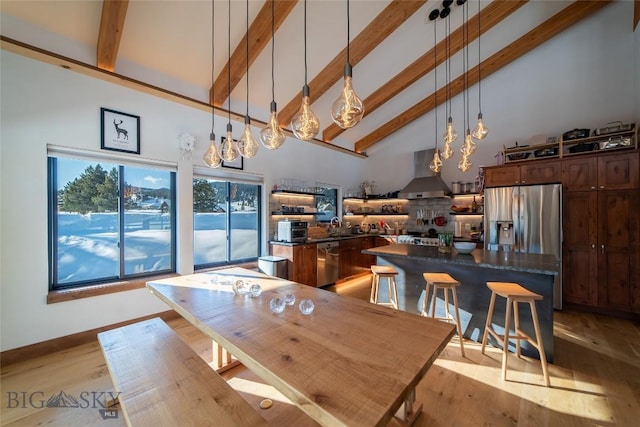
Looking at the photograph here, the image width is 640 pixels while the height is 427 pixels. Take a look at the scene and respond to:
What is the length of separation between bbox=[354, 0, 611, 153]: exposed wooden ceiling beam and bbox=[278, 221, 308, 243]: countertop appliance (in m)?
3.34

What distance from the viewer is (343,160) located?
255 inches

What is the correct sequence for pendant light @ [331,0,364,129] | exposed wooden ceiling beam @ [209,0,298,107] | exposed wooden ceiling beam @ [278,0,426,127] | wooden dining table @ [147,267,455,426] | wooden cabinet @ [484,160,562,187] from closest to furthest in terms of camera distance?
wooden dining table @ [147,267,455,426]
pendant light @ [331,0,364,129]
exposed wooden ceiling beam @ [209,0,298,107]
exposed wooden ceiling beam @ [278,0,426,127]
wooden cabinet @ [484,160,562,187]

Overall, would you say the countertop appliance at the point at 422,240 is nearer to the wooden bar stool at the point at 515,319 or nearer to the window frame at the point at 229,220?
the wooden bar stool at the point at 515,319

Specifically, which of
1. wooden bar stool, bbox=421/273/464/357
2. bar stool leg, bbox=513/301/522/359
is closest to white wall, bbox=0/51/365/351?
wooden bar stool, bbox=421/273/464/357

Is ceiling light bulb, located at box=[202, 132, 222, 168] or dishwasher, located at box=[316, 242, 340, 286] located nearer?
ceiling light bulb, located at box=[202, 132, 222, 168]

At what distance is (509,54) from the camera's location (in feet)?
15.0

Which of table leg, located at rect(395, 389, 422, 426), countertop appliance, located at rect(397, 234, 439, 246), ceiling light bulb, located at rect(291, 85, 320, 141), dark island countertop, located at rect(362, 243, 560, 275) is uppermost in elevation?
ceiling light bulb, located at rect(291, 85, 320, 141)

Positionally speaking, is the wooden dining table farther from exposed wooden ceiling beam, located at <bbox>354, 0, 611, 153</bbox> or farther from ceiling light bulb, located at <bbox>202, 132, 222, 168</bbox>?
exposed wooden ceiling beam, located at <bbox>354, 0, 611, 153</bbox>

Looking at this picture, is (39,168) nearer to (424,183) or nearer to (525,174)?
(424,183)

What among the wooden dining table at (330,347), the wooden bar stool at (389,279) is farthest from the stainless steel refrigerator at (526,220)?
the wooden dining table at (330,347)

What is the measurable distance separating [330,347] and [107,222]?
346 cm

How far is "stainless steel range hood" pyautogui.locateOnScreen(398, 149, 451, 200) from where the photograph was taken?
541 centimetres

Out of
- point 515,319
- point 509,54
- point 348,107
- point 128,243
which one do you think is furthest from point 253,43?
point 509,54

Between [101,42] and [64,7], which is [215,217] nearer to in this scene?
[101,42]
